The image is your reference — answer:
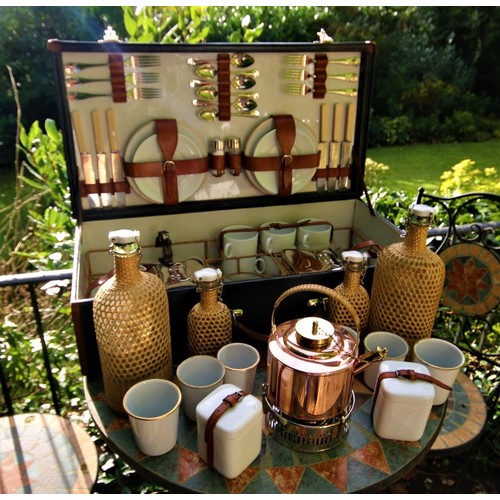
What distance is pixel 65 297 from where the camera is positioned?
7.23 feet

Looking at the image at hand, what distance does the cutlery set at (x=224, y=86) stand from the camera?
1386mm

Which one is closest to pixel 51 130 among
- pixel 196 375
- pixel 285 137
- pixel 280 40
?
pixel 285 137

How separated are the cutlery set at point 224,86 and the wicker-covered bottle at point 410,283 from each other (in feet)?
2.32

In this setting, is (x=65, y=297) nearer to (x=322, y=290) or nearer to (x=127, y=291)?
(x=127, y=291)

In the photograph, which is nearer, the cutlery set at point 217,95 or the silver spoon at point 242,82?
the cutlery set at point 217,95

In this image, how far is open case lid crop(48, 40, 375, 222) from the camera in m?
1.33

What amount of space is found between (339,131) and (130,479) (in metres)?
1.32

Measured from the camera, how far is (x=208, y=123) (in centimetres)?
147

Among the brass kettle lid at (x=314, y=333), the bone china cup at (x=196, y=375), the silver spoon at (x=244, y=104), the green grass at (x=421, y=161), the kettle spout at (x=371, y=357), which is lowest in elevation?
the green grass at (x=421, y=161)

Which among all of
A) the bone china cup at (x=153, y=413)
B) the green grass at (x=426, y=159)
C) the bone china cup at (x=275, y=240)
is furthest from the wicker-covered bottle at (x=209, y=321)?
the green grass at (x=426, y=159)

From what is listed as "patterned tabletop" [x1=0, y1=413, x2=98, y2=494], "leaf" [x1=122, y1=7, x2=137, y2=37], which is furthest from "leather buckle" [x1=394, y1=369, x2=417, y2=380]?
"leaf" [x1=122, y1=7, x2=137, y2=37]

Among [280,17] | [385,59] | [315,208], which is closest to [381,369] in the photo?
[315,208]

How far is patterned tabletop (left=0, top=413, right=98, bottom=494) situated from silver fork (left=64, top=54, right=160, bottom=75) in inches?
36.5

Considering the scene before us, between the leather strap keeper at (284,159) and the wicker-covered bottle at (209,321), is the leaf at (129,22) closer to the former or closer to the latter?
the leather strap keeper at (284,159)
